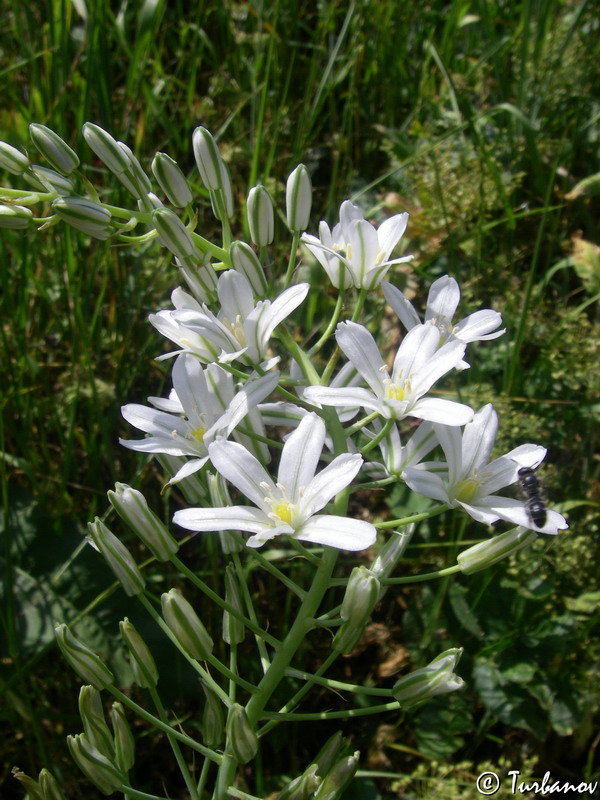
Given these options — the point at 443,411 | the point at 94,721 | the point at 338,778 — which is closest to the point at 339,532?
the point at 443,411

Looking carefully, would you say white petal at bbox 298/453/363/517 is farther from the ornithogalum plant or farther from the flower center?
the flower center

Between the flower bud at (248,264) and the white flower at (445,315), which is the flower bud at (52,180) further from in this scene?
the white flower at (445,315)

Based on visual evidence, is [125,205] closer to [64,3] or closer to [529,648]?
[64,3]

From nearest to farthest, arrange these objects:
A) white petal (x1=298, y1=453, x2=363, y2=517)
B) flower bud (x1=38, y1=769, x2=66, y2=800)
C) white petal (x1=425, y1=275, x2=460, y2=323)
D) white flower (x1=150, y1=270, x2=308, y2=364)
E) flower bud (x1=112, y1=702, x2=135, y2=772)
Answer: white petal (x1=298, y1=453, x2=363, y2=517) < white flower (x1=150, y1=270, x2=308, y2=364) < flower bud (x1=38, y1=769, x2=66, y2=800) < flower bud (x1=112, y1=702, x2=135, y2=772) < white petal (x1=425, y1=275, x2=460, y2=323)

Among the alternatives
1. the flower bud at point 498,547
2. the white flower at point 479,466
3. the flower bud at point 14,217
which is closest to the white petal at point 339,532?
the white flower at point 479,466

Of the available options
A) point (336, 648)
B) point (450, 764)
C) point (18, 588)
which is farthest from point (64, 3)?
point (450, 764)

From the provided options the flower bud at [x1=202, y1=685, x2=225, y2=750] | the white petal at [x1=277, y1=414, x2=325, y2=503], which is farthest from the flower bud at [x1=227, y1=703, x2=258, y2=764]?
the white petal at [x1=277, y1=414, x2=325, y2=503]
